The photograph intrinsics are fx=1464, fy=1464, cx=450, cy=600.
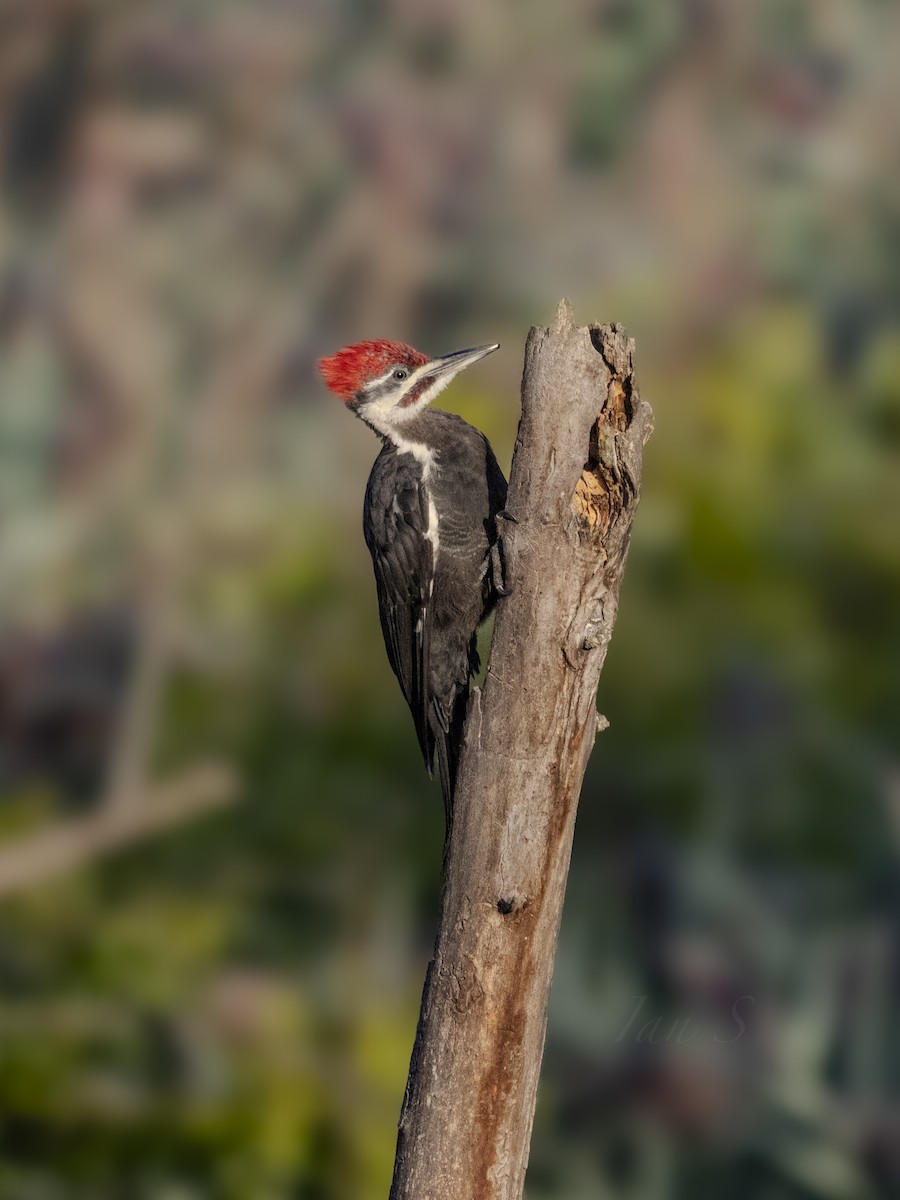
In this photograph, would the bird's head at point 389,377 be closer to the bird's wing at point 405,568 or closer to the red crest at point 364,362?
the red crest at point 364,362

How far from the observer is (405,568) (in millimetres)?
3113

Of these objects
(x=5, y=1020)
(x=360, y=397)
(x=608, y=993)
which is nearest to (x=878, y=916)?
(x=608, y=993)

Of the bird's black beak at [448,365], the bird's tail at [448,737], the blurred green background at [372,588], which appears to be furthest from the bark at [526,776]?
the blurred green background at [372,588]

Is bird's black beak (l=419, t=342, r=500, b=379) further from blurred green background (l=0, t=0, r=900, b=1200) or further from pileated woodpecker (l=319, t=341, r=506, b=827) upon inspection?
blurred green background (l=0, t=0, r=900, b=1200)

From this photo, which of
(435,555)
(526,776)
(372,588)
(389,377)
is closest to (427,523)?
(435,555)

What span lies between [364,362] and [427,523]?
0.45 meters

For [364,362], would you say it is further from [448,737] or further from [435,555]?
[448,737]

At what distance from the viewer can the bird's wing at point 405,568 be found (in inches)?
121

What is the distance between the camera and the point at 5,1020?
470cm

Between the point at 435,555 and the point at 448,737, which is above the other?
the point at 435,555

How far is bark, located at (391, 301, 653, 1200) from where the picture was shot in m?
2.37

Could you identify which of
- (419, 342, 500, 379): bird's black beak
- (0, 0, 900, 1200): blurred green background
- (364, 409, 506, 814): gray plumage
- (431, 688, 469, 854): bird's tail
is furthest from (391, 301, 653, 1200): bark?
(0, 0, 900, 1200): blurred green background

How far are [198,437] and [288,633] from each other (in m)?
0.72

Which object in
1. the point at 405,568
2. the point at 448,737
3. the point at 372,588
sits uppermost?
the point at 372,588
